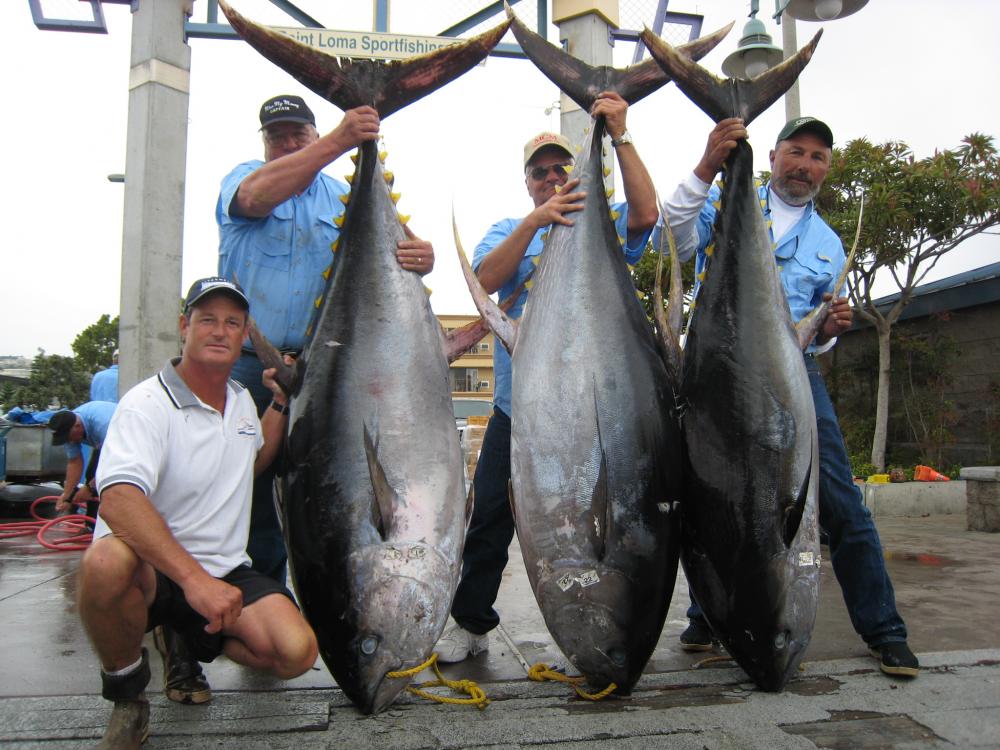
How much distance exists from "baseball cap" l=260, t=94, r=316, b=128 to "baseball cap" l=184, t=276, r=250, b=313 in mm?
661

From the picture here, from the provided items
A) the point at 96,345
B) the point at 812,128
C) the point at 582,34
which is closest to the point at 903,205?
the point at 582,34

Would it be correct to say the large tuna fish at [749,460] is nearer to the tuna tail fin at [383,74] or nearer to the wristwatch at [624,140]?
the wristwatch at [624,140]

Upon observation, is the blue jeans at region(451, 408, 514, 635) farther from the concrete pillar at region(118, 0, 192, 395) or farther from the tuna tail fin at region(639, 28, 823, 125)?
the concrete pillar at region(118, 0, 192, 395)

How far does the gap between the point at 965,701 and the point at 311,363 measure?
205 centimetres

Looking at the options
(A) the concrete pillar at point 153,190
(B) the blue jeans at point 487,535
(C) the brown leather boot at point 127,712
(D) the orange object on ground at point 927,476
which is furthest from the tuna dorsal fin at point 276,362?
(D) the orange object on ground at point 927,476

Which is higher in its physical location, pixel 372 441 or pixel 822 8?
pixel 822 8

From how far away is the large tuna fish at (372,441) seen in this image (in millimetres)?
1825

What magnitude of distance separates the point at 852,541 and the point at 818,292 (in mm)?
824

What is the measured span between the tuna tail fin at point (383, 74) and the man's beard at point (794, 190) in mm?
1114

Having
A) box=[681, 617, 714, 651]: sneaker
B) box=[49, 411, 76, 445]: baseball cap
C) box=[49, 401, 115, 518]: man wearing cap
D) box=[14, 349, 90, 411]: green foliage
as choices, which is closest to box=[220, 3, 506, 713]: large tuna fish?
box=[681, 617, 714, 651]: sneaker

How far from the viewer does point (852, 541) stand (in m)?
2.33

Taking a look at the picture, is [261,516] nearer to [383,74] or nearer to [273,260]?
[273,260]

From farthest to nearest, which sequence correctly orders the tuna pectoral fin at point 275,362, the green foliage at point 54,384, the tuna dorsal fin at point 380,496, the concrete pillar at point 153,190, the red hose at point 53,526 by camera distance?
1. the green foliage at point 54,384
2. the concrete pillar at point 153,190
3. the red hose at point 53,526
4. the tuna pectoral fin at point 275,362
5. the tuna dorsal fin at point 380,496

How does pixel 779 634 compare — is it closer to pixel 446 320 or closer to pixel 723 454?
pixel 723 454
